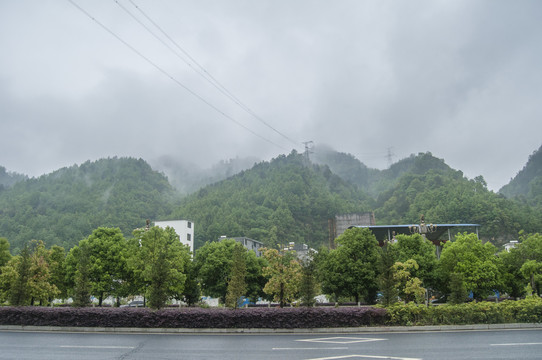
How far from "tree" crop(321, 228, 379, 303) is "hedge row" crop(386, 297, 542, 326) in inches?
529

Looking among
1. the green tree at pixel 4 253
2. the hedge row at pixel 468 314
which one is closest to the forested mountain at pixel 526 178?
the hedge row at pixel 468 314

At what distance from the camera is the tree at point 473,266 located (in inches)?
Result: 1347

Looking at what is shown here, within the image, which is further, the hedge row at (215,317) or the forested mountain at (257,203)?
the forested mountain at (257,203)

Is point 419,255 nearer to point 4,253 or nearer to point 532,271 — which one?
point 532,271

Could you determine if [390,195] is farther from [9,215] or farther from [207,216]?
[9,215]

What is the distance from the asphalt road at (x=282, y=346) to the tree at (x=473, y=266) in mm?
16307

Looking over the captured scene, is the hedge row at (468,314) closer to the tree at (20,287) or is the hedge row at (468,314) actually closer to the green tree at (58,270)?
the tree at (20,287)

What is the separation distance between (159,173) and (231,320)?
123 meters

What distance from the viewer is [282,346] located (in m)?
15.5

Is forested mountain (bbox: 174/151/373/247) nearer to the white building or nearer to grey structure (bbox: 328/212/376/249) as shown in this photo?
grey structure (bbox: 328/212/376/249)

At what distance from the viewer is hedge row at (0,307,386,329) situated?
20.6m

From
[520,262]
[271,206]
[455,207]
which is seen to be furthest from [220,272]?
[271,206]

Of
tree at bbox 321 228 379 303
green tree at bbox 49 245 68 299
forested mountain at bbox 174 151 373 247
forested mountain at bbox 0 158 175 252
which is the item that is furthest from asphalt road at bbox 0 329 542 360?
forested mountain at bbox 174 151 373 247

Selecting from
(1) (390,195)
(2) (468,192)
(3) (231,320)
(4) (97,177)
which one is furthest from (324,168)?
(3) (231,320)
